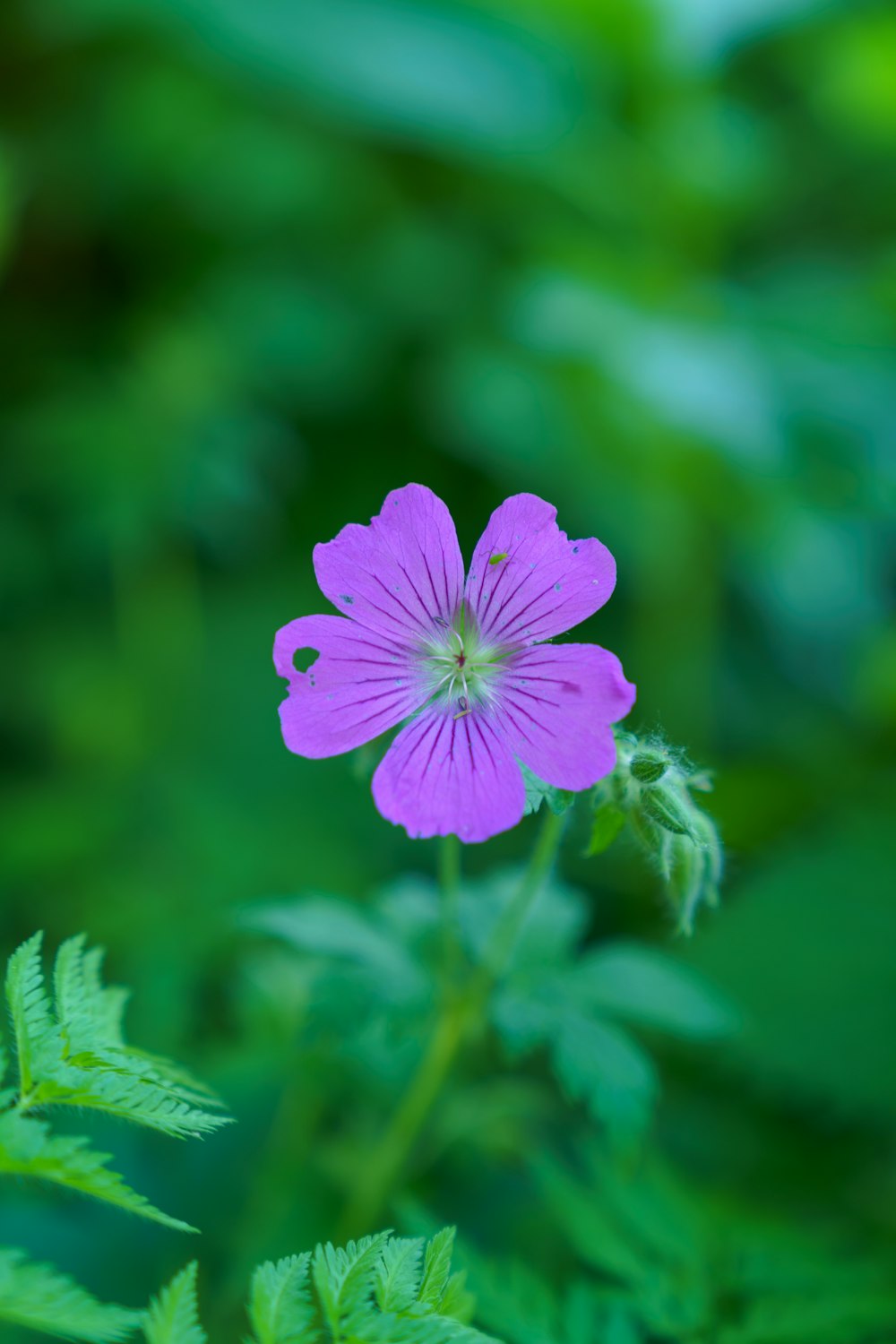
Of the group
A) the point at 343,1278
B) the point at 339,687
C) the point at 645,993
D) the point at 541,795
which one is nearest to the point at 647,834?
the point at 541,795

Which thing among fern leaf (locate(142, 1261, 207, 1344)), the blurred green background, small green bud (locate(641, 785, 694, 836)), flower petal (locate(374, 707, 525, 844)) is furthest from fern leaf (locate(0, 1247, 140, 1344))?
the blurred green background

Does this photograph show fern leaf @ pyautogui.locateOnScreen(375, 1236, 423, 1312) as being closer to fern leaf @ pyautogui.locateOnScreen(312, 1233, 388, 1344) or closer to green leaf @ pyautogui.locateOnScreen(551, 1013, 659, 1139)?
fern leaf @ pyautogui.locateOnScreen(312, 1233, 388, 1344)

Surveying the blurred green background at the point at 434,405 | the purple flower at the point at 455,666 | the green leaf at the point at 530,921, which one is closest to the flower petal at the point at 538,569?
the purple flower at the point at 455,666

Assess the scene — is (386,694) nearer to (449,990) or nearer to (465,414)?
(449,990)

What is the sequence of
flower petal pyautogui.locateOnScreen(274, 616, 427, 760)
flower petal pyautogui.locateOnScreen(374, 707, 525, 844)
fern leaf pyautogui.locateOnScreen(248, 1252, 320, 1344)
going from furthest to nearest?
flower petal pyautogui.locateOnScreen(274, 616, 427, 760)
flower petal pyautogui.locateOnScreen(374, 707, 525, 844)
fern leaf pyautogui.locateOnScreen(248, 1252, 320, 1344)

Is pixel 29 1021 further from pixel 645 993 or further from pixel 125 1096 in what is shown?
pixel 645 993

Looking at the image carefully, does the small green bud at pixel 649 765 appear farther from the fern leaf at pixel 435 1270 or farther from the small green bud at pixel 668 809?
the fern leaf at pixel 435 1270

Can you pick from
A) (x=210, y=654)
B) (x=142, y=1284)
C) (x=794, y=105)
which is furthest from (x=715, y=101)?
(x=142, y=1284)
